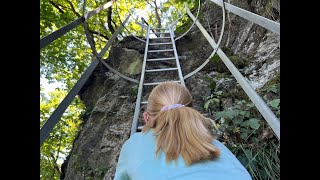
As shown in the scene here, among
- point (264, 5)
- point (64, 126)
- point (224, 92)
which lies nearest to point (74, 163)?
point (224, 92)

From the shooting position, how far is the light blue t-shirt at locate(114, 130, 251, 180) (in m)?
1.21

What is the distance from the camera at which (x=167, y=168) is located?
4.08 ft

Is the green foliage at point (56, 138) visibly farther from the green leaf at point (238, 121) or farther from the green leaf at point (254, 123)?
the green leaf at point (254, 123)

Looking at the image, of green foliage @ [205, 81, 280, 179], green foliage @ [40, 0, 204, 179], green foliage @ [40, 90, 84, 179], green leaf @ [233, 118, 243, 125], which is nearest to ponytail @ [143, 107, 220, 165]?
green foliage @ [205, 81, 280, 179]

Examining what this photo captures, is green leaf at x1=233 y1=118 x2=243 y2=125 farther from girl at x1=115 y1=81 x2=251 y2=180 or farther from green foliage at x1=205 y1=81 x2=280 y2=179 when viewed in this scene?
girl at x1=115 y1=81 x2=251 y2=180

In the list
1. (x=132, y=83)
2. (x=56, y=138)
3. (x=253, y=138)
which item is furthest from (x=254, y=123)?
(x=56, y=138)

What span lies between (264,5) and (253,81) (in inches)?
56.2

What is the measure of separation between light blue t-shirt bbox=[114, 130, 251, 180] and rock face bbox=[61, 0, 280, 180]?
165 centimetres

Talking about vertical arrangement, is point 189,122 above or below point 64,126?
below

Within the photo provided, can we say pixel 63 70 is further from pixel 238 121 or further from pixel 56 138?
pixel 238 121

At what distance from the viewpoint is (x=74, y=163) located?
3.48m

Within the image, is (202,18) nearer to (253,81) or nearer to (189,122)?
(253,81)

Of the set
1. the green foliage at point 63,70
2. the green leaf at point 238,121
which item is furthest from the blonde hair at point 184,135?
the green foliage at point 63,70

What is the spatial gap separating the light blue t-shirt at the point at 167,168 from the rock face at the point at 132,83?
1.65 meters
